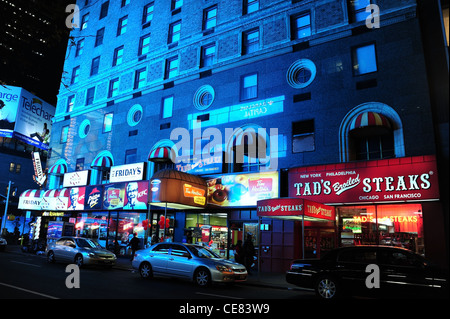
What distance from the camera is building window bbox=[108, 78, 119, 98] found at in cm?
2940

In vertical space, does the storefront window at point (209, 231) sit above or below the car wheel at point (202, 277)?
above

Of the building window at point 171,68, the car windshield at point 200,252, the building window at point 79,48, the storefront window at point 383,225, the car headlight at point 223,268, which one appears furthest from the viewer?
the building window at point 79,48

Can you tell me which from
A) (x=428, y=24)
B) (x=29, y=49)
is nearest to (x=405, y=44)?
(x=428, y=24)

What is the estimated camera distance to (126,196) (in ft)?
81.0

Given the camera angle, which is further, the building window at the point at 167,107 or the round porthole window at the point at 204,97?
the building window at the point at 167,107

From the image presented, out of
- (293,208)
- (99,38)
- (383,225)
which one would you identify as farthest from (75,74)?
(383,225)

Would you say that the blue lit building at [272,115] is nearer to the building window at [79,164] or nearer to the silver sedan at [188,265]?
the building window at [79,164]

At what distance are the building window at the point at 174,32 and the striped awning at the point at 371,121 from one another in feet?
52.0


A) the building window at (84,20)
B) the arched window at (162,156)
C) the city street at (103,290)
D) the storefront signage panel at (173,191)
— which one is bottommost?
the city street at (103,290)

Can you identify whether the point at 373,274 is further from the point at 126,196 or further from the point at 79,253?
the point at 126,196

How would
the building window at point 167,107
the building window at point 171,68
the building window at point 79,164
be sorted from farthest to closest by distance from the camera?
the building window at point 79,164
the building window at point 171,68
the building window at point 167,107

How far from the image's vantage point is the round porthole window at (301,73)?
19250 mm

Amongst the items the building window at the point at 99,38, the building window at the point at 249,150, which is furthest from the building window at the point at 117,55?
the building window at the point at 249,150

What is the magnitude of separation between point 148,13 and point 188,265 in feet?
78.2
